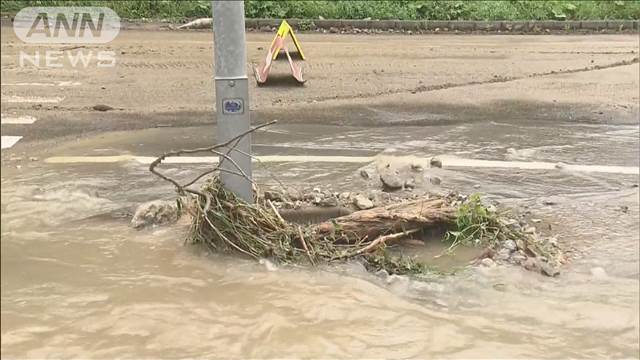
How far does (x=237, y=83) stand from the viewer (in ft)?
14.8

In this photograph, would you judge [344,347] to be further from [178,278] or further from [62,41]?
[62,41]

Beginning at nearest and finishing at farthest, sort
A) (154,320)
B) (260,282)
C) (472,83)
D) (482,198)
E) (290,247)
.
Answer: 1. (154,320)
2. (260,282)
3. (290,247)
4. (482,198)
5. (472,83)

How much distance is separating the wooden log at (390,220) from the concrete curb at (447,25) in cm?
1156

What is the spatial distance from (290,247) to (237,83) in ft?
3.56

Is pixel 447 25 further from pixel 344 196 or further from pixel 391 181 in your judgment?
pixel 344 196

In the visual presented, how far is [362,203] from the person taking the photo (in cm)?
520

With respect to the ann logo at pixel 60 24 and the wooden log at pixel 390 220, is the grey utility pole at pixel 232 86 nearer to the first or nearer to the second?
the wooden log at pixel 390 220

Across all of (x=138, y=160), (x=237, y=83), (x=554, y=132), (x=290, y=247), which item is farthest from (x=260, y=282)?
(x=554, y=132)

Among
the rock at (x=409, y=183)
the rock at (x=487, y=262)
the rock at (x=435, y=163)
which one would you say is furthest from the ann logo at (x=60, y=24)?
the rock at (x=435, y=163)

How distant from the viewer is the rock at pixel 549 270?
14.3 ft

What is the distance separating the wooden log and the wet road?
1.28 ft

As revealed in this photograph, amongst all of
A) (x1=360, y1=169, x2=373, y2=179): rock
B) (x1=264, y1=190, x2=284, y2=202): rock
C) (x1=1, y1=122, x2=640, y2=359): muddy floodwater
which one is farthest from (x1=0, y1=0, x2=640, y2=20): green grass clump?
(x1=264, y1=190, x2=284, y2=202): rock

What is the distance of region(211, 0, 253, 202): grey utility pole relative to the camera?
4414mm

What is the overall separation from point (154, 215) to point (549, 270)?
267cm
